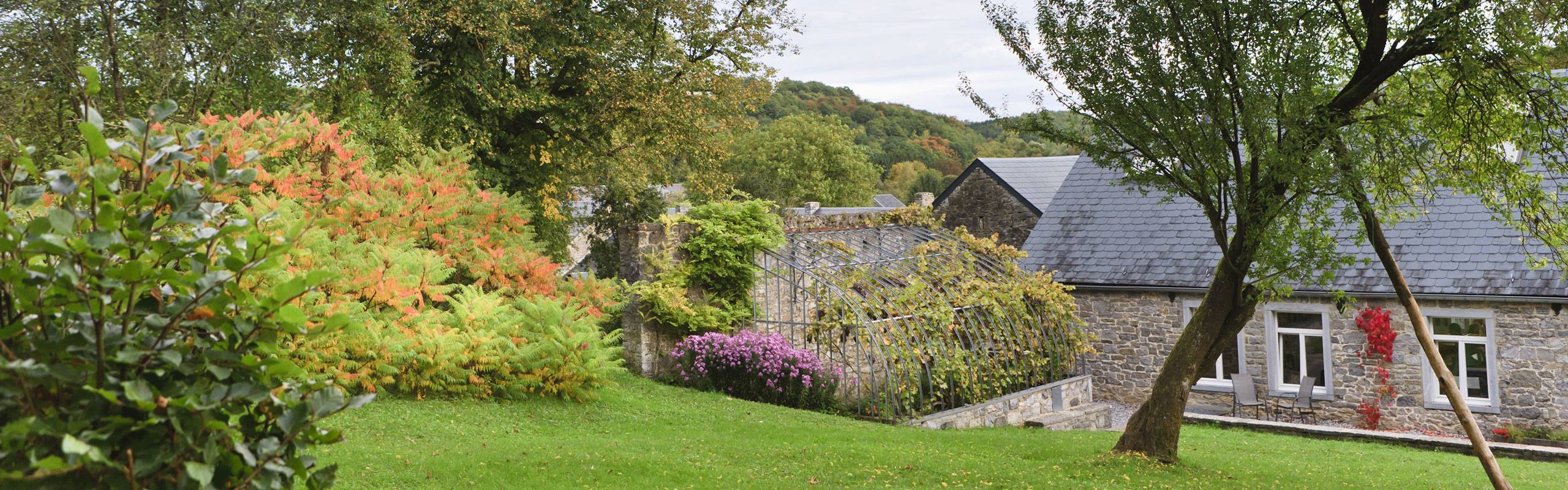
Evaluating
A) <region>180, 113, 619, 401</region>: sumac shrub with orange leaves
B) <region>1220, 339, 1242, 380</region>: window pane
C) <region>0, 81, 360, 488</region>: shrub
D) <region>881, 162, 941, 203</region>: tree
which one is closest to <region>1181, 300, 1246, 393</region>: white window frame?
<region>1220, 339, 1242, 380</region>: window pane

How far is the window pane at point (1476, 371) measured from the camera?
14.7 meters

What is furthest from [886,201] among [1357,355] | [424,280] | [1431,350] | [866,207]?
[1431,350]

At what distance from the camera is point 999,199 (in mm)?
23250

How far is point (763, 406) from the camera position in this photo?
12508mm

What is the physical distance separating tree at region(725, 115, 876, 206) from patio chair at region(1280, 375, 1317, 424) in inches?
1593

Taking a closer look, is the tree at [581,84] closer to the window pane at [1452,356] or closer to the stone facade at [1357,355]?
the stone facade at [1357,355]

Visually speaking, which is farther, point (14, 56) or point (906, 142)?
point (906, 142)

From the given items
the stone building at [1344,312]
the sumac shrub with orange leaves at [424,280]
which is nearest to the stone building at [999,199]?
the stone building at [1344,312]

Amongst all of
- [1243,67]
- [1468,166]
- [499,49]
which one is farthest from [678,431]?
[499,49]

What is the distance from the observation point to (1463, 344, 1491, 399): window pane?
14.7 m

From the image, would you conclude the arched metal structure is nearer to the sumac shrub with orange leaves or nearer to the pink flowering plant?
the pink flowering plant

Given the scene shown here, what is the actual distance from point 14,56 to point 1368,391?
19301 mm

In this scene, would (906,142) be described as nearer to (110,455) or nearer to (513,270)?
(513,270)

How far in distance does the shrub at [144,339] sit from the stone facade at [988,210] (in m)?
21.3
